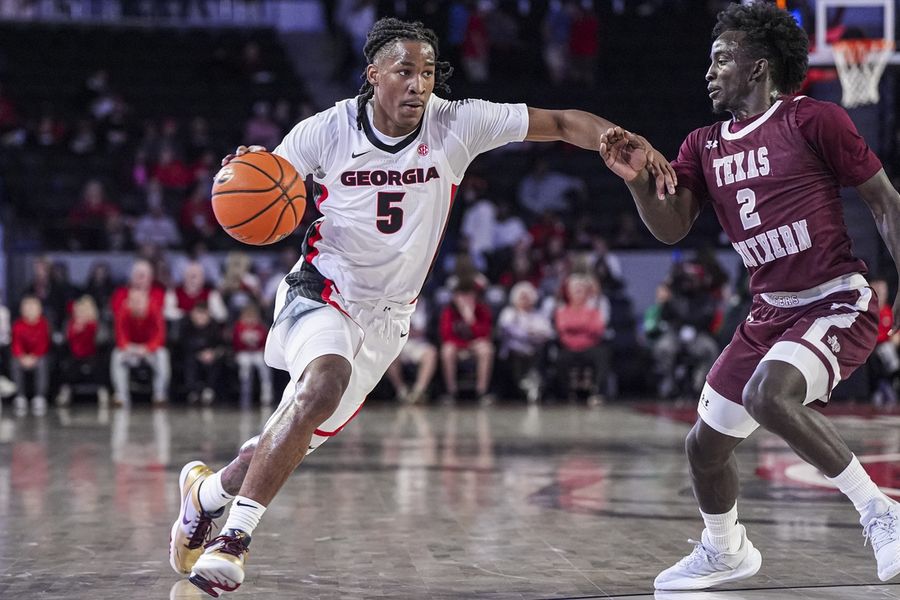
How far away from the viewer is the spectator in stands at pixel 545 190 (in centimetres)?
1762

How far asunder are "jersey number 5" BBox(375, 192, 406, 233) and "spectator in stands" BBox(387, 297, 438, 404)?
30.7 feet

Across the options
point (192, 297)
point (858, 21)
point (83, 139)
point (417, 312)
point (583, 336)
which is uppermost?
point (858, 21)

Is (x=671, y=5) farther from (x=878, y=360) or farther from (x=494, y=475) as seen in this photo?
(x=494, y=475)

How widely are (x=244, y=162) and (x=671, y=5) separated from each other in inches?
729

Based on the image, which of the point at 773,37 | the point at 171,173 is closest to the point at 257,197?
the point at 773,37

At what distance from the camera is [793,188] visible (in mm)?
A: 4582

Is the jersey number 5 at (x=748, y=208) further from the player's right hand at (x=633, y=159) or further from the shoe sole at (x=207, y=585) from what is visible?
the shoe sole at (x=207, y=585)

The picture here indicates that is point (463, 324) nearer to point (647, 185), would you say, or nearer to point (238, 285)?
point (238, 285)

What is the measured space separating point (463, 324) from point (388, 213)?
9566 mm

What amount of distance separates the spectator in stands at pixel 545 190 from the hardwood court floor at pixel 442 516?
6800mm

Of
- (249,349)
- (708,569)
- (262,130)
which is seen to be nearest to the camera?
(708,569)

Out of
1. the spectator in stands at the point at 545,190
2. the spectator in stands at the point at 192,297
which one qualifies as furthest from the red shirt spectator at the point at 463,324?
the spectator in stands at the point at 545,190

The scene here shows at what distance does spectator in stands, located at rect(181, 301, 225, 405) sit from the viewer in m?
14.6

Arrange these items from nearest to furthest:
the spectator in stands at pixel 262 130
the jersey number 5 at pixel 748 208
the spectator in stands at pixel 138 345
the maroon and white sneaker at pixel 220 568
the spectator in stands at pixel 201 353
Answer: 1. the maroon and white sneaker at pixel 220 568
2. the jersey number 5 at pixel 748 208
3. the spectator in stands at pixel 138 345
4. the spectator in stands at pixel 201 353
5. the spectator in stands at pixel 262 130
